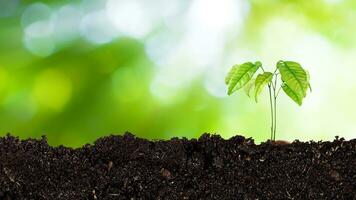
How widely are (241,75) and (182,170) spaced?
329 millimetres

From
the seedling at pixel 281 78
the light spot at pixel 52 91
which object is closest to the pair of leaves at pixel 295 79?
the seedling at pixel 281 78

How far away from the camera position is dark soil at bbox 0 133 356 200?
4.84ft

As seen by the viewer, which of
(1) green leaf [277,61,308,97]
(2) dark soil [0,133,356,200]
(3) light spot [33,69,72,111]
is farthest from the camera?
(3) light spot [33,69,72,111]

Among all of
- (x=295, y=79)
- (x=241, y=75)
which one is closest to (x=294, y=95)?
(x=295, y=79)

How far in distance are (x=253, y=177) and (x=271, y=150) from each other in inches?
3.7

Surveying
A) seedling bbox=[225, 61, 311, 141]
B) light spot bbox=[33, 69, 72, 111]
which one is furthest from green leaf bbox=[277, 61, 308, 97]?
light spot bbox=[33, 69, 72, 111]

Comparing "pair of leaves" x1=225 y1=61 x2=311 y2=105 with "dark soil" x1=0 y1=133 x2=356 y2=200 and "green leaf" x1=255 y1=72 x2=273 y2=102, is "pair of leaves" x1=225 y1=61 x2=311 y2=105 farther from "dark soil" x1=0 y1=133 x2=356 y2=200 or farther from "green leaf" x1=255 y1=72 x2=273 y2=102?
"dark soil" x1=0 y1=133 x2=356 y2=200

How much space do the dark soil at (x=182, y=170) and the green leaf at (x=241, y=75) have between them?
17 cm

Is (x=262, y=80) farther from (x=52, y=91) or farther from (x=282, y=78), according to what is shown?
(x=52, y=91)

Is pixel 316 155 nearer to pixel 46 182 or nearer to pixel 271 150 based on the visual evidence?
pixel 271 150

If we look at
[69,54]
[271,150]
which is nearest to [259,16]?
[69,54]

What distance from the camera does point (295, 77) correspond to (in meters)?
1.62

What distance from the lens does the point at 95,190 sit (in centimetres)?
148

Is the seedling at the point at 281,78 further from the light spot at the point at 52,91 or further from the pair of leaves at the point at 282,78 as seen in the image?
the light spot at the point at 52,91
